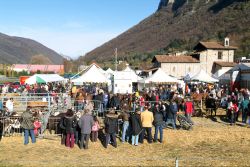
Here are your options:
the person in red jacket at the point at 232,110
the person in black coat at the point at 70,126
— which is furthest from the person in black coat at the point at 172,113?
the person in black coat at the point at 70,126

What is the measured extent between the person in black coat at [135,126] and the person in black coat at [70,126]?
2.36 meters

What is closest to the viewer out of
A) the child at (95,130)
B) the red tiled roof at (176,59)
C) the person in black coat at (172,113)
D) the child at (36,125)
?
the child at (95,130)

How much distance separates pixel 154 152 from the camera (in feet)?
47.5

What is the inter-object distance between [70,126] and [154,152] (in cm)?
346

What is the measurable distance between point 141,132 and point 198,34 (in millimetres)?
115015

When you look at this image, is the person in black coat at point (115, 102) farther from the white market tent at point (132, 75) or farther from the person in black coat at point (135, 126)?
the white market tent at point (132, 75)

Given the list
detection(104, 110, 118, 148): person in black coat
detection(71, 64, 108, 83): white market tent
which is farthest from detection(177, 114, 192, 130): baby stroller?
detection(71, 64, 108, 83): white market tent

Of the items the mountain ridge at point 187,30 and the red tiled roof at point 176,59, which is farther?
the mountain ridge at point 187,30

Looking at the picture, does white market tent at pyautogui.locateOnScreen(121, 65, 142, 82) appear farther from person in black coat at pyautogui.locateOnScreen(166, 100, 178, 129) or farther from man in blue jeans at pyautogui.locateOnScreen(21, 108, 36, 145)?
man in blue jeans at pyautogui.locateOnScreen(21, 108, 36, 145)

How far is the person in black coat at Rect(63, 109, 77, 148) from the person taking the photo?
14.7 meters

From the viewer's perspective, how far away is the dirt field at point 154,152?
42.0 feet

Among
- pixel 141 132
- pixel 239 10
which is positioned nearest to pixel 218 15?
pixel 239 10

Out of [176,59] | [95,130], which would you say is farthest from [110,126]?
[176,59]

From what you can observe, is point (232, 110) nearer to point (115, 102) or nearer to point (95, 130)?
point (115, 102)
